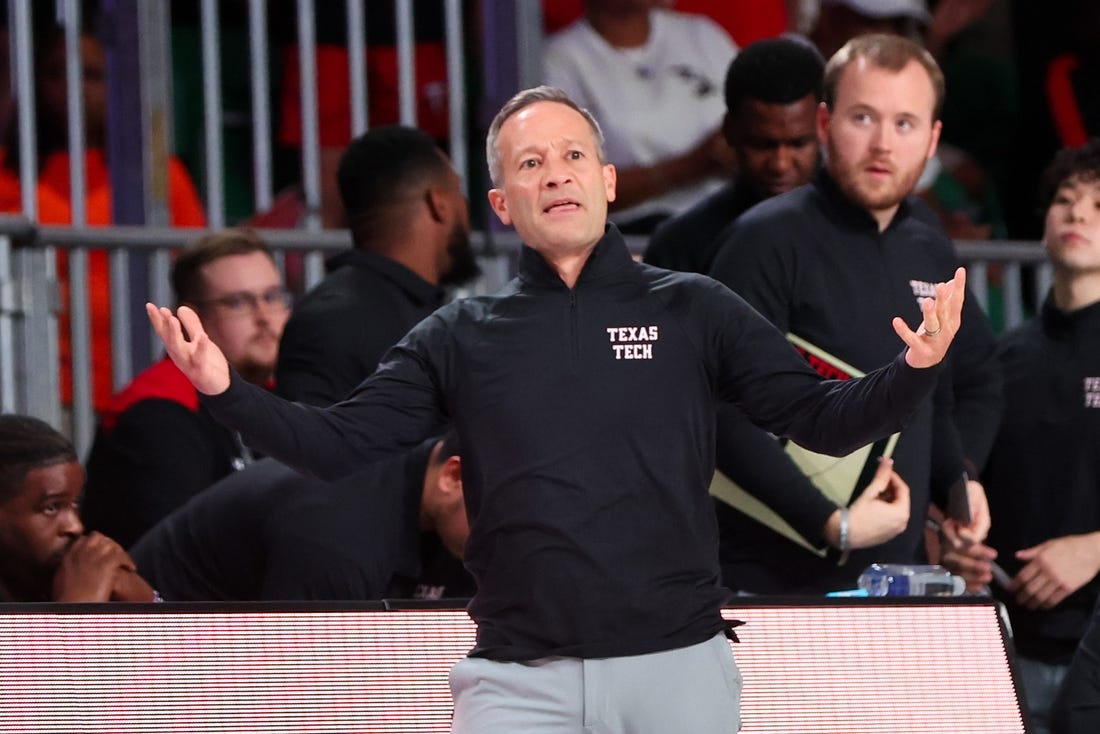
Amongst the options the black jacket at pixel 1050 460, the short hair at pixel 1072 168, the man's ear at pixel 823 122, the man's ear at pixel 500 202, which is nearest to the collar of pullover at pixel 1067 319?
the black jacket at pixel 1050 460

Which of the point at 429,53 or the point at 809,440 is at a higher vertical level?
the point at 429,53

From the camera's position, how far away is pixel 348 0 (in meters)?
5.68

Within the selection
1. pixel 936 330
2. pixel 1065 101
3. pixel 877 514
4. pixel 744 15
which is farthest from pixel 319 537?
pixel 1065 101

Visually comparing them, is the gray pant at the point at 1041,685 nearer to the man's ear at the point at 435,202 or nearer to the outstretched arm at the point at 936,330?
the man's ear at the point at 435,202

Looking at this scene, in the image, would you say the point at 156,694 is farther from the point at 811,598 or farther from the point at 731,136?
the point at 731,136

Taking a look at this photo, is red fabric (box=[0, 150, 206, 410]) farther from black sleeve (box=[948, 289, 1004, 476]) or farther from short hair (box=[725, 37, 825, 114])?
black sleeve (box=[948, 289, 1004, 476])

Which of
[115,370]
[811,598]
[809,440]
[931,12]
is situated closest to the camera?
[809,440]

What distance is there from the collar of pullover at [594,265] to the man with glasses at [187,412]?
181 cm

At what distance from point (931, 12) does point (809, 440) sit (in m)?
4.23

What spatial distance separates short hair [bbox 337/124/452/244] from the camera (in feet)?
15.0

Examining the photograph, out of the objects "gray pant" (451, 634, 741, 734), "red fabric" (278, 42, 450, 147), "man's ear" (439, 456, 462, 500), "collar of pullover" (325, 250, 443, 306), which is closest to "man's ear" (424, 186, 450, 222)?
"collar of pullover" (325, 250, 443, 306)

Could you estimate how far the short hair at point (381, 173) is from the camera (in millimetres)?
4562

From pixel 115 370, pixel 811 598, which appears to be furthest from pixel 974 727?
pixel 115 370

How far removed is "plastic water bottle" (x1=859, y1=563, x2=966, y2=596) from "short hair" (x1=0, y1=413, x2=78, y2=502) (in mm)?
1695
